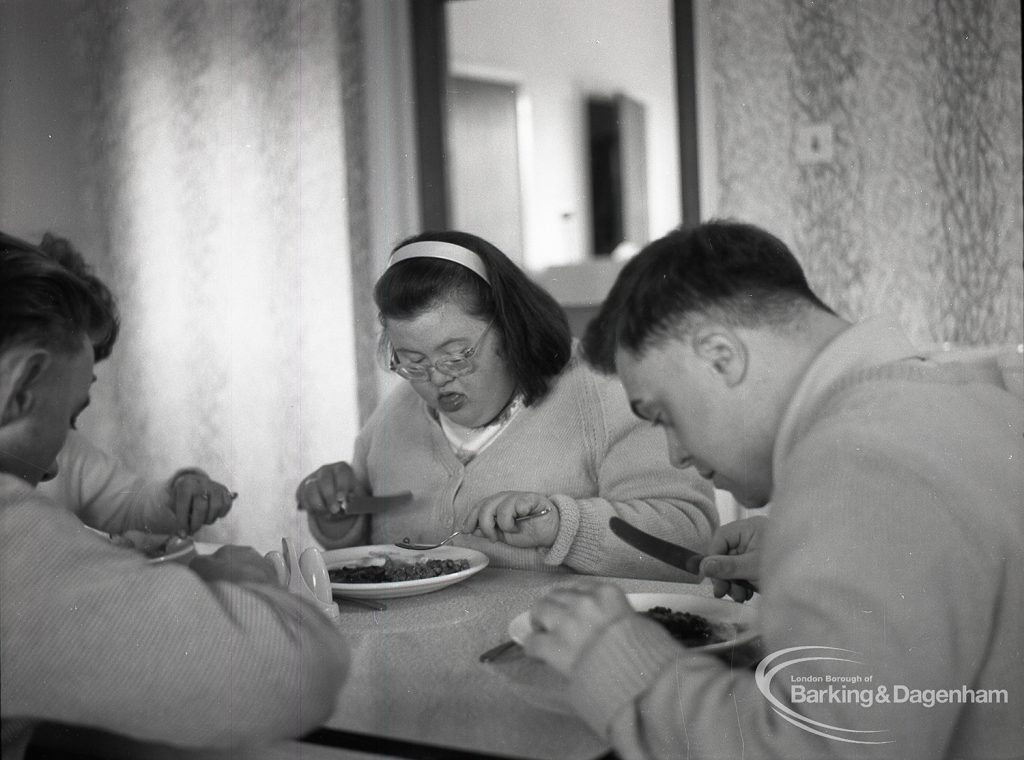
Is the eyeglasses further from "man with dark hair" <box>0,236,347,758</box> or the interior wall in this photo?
"man with dark hair" <box>0,236,347,758</box>

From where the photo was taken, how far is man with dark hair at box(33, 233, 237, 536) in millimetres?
1006

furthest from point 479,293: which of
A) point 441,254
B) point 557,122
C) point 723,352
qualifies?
point 723,352

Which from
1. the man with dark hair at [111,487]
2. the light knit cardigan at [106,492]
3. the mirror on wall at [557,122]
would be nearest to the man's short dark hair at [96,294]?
the man with dark hair at [111,487]

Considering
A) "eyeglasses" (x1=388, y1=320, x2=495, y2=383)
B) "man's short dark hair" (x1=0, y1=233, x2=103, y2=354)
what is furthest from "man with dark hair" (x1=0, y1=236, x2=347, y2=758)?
"eyeglasses" (x1=388, y1=320, x2=495, y2=383)

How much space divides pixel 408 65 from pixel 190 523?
670 millimetres

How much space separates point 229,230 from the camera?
3.80 feet

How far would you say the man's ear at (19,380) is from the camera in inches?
34.2

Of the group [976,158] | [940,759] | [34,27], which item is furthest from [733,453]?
[34,27]

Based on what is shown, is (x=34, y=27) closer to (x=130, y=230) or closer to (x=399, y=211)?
(x=130, y=230)

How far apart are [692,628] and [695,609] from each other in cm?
5

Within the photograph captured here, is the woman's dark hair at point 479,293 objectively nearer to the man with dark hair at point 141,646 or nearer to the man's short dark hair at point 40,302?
the man's short dark hair at point 40,302

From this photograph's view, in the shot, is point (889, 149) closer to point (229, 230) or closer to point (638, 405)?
point (638, 405)

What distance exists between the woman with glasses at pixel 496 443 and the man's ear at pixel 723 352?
31 cm

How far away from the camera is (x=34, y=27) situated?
1.17 metres
